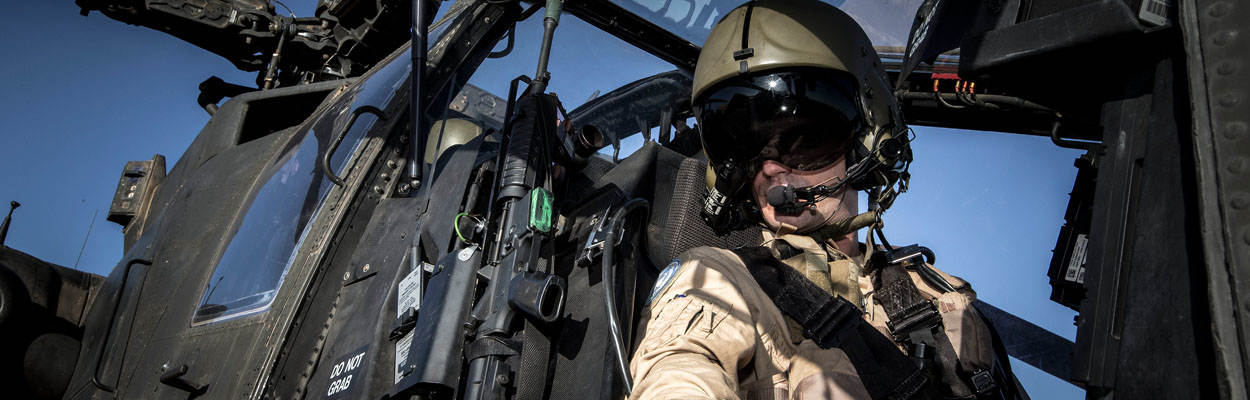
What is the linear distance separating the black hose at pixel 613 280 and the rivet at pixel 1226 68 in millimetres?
1368

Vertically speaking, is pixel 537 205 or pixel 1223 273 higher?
pixel 537 205

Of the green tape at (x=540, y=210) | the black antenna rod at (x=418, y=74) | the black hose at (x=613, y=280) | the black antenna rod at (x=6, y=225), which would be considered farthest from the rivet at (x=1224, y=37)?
the black antenna rod at (x=6, y=225)

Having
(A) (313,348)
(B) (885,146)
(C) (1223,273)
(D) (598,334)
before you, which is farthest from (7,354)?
(C) (1223,273)

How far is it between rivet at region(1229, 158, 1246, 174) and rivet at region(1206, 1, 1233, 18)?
0.24 m

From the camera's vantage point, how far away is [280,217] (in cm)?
326

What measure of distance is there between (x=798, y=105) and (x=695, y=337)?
1.03m

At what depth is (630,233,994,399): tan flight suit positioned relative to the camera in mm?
1872

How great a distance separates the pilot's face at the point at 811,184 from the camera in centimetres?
261

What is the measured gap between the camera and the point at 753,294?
222 cm

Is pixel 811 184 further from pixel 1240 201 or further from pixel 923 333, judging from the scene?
pixel 1240 201

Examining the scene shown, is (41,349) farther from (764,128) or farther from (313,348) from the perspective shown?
(764,128)

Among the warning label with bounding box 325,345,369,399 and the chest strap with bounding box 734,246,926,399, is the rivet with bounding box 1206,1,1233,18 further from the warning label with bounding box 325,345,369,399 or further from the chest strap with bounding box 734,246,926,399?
A: the warning label with bounding box 325,345,369,399

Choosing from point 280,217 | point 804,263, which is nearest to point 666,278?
point 804,263

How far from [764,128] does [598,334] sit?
91cm
